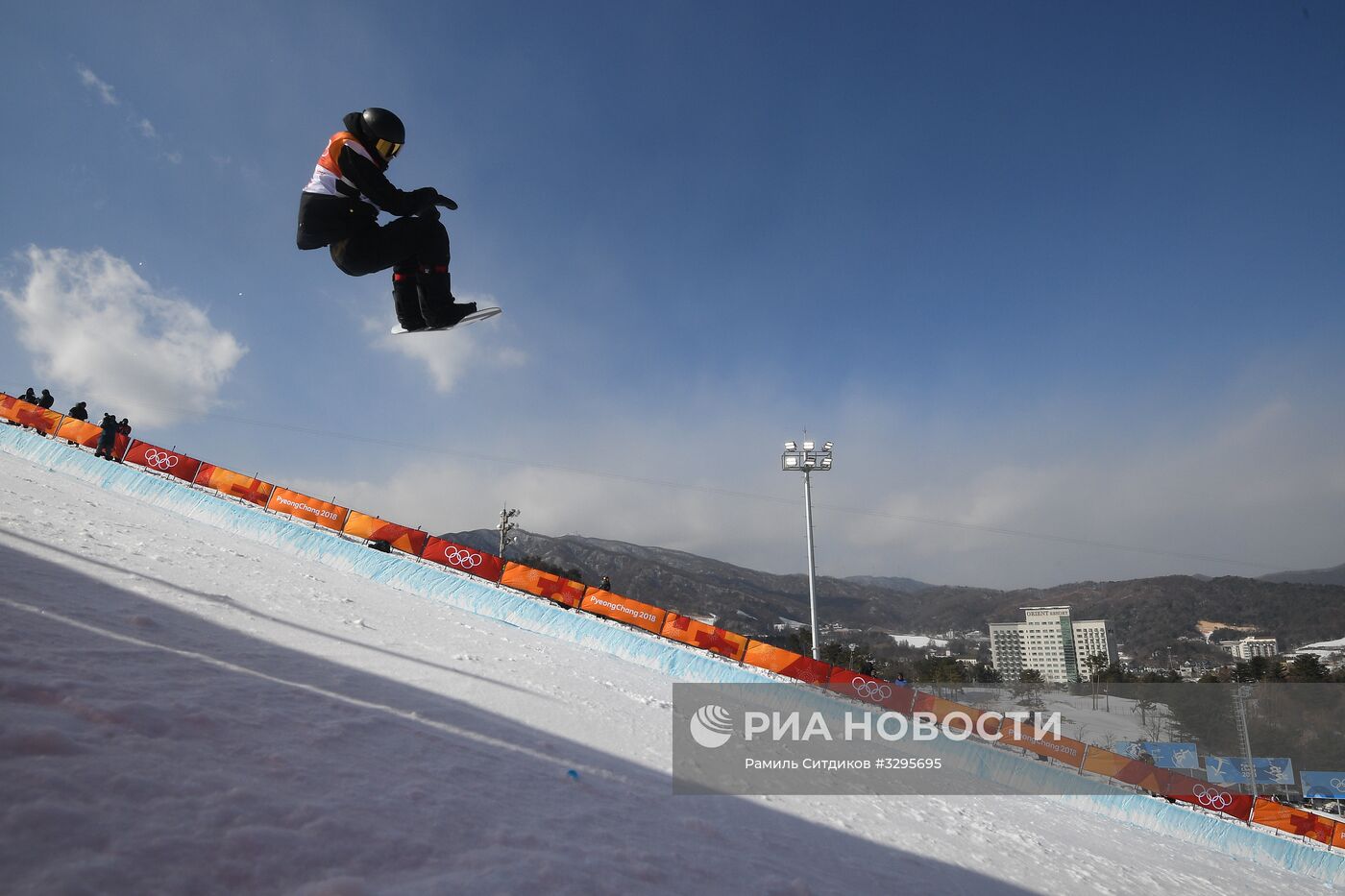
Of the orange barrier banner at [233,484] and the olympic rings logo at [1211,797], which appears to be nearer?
the olympic rings logo at [1211,797]

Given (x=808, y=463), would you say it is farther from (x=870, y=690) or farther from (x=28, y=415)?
(x=28, y=415)

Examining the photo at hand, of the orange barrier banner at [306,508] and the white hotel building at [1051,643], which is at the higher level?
the orange barrier banner at [306,508]

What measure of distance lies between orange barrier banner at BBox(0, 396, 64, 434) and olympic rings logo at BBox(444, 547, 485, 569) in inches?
561

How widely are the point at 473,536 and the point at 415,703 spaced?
684ft

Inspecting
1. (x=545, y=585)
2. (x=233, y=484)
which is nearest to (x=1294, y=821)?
(x=545, y=585)

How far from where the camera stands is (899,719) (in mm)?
14797

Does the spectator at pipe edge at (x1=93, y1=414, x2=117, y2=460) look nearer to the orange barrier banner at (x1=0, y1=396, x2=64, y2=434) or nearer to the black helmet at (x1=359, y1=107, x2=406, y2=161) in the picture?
the orange barrier banner at (x1=0, y1=396, x2=64, y2=434)

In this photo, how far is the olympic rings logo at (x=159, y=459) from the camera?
19.4 meters

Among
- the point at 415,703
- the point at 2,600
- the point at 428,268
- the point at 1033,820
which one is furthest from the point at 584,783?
the point at 1033,820

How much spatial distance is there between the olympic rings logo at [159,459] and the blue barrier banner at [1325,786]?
54949 mm

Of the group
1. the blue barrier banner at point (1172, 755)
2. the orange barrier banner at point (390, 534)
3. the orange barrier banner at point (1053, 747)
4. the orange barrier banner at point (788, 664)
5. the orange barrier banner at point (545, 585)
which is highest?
the orange barrier banner at point (390, 534)

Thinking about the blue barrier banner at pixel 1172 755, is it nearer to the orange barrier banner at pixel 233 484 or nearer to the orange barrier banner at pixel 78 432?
the orange barrier banner at pixel 233 484

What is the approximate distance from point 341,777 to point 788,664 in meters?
15.9

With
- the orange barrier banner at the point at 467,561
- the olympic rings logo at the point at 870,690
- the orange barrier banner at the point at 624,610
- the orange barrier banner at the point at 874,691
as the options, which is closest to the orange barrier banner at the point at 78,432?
the orange barrier banner at the point at 467,561
